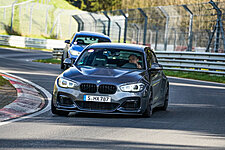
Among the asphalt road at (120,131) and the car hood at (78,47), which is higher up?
the asphalt road at (120,131)

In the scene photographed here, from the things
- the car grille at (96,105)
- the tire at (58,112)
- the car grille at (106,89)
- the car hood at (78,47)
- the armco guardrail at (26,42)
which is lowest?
the armco guardrail at (26,42)

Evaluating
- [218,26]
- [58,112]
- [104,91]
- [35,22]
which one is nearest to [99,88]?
[104,91]

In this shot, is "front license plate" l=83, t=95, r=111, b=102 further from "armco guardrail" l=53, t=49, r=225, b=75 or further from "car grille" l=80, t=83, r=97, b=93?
"armco guardrail" l=53, t=49, r=225, b=75

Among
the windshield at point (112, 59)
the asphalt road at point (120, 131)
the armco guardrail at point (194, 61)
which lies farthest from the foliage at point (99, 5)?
the asphalt road at point (120, 131)

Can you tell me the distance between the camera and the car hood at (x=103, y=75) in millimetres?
9336

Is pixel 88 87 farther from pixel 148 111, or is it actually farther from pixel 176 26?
pixel 176 26

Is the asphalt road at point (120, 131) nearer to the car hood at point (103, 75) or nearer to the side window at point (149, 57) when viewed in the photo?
the car hood at point (103, 75)

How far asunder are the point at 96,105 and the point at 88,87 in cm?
33

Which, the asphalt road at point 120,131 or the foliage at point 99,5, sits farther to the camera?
the foliage at point 99,5

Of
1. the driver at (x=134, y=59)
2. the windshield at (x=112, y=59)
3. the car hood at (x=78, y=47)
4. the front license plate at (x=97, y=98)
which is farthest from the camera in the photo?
the car hood at (x=78, y=47)

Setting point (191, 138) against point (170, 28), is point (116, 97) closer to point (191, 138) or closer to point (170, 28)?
point (191, 138)

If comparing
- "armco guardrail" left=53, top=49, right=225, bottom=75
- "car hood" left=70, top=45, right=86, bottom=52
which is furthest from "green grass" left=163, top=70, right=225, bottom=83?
"car hood" left=70, top=45, right=86, bottom=52

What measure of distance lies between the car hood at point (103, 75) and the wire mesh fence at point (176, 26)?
14.4 m

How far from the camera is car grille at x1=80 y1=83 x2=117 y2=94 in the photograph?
30.4 feet
